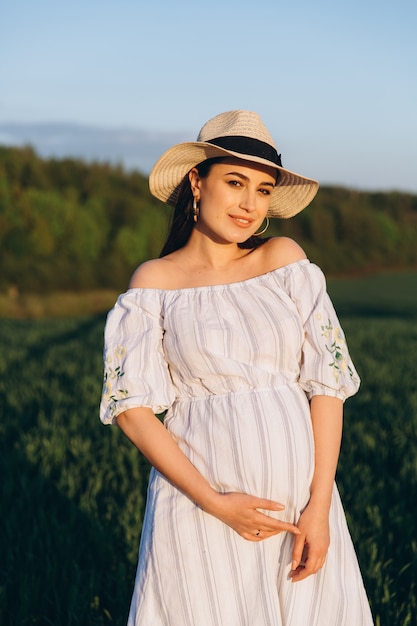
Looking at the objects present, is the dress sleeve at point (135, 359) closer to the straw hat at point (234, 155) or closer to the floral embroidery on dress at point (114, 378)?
the floral embroidery on dress at point (114, 378)

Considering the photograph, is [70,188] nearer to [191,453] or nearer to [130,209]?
[130,209]

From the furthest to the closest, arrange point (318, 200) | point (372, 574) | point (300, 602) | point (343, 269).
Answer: point (318, 200) → point (343, 269) → point (372, 574) → point (300, 602)

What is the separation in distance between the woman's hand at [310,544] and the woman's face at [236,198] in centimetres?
79

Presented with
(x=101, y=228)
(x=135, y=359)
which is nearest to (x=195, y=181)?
(x=135, y=359)

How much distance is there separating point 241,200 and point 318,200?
6034cm

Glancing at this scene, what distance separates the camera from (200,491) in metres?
1.87

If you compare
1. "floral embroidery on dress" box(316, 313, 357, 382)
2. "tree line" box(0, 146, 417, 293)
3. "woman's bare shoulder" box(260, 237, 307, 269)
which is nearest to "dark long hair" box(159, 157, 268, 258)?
"woman's bare shoulder" box(260, 237, 307, 269)

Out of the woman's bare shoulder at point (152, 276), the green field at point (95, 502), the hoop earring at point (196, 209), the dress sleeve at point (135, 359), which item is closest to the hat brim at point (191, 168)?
the hoop earring at point (196, 209)

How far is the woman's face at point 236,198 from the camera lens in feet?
6.95

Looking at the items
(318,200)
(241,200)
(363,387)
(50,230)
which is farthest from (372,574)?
(318,200)

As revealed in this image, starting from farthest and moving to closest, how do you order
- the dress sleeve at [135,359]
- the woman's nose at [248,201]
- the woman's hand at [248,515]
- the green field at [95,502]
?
the green field at [95,502], the woman's nose at [248,201], the dress sleeve at [135,359], the woman's hand at [248,515]

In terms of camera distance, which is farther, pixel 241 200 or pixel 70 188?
pixel 70 188

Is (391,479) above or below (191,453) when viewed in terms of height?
below

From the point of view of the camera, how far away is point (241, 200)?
2123 mm
